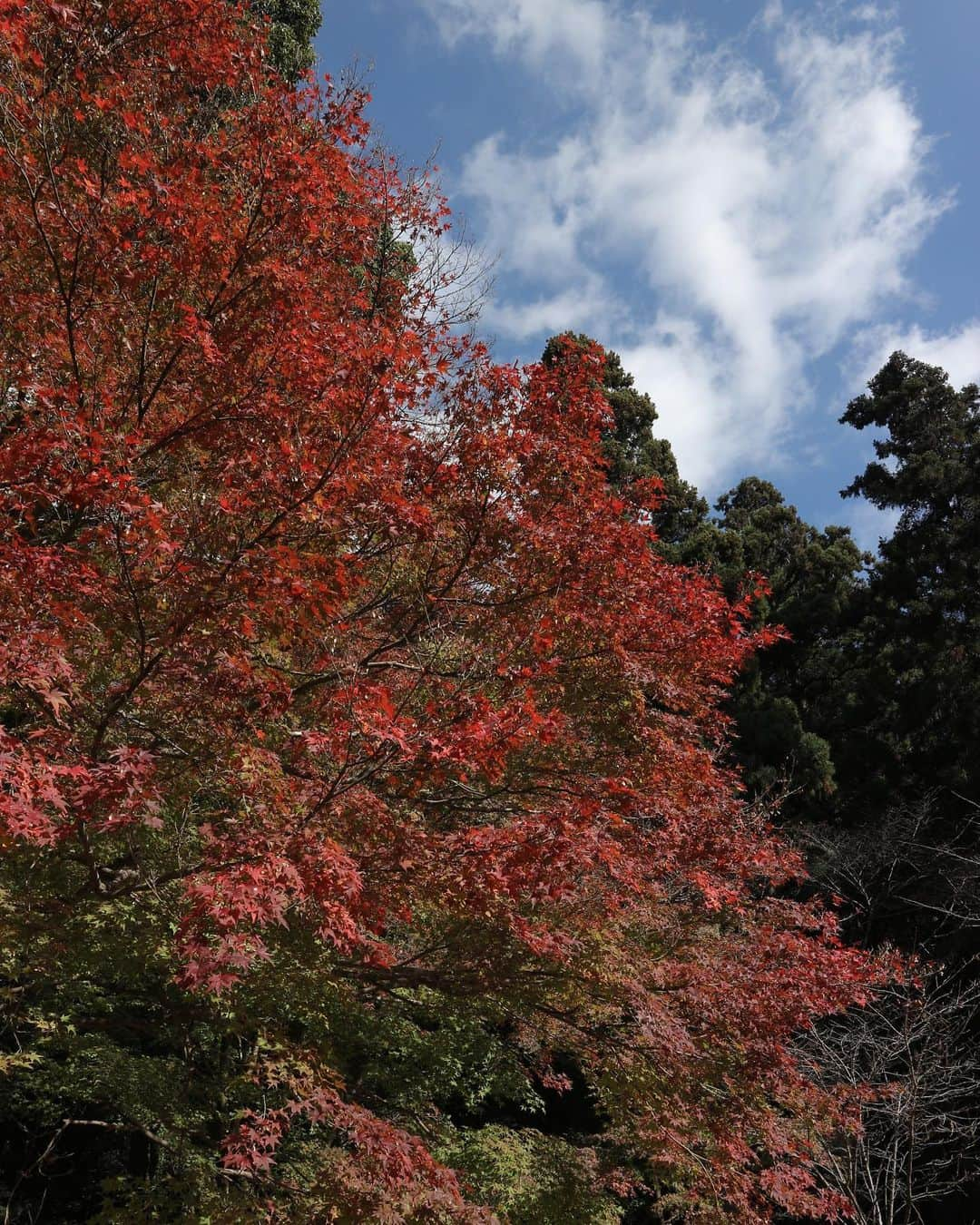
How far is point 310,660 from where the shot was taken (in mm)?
6473

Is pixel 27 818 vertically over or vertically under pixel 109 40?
under

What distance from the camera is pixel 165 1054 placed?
404 inches

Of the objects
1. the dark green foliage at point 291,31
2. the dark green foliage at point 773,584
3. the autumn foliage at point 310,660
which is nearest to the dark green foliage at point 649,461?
the dark green foliage at point 773,584

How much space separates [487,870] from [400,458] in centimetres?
287

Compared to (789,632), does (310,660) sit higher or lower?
lower

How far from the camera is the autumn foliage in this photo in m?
4.29

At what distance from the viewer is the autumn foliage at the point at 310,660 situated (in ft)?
14.1

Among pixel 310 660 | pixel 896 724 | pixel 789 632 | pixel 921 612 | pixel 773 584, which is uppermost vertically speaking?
pixel 773 584

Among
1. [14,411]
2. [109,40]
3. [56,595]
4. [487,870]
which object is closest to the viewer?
[56,595]

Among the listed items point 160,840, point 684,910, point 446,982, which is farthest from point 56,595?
point 684,910

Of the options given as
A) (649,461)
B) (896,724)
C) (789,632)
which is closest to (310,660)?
(789,632)

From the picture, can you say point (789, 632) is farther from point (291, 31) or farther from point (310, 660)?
point (291, 31)

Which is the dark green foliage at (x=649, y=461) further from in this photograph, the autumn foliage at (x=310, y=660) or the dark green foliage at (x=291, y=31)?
the autumn foliage at (x=310, y=660)

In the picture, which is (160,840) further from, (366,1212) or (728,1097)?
(728,1097)
